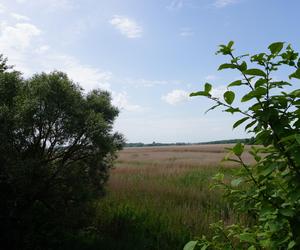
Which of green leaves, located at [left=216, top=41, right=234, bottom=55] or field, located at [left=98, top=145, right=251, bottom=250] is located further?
field, located at [left=98, top=145, right=251, bottom=250]

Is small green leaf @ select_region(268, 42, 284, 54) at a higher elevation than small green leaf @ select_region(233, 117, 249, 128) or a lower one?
higher

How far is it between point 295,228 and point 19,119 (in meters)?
6.51

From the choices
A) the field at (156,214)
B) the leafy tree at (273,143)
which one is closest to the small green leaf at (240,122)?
the leafy tree at (273,143)

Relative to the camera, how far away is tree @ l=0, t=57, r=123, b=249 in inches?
296

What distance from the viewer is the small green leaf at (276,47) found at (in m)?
1.84

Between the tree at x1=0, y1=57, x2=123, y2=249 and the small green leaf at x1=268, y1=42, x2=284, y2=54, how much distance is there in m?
6.10

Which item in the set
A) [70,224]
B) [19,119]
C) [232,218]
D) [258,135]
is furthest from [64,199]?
[258,135]

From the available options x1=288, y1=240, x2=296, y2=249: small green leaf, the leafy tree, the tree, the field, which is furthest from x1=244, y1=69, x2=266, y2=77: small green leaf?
the tree

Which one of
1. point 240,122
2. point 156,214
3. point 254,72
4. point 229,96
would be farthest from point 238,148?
point 156,214

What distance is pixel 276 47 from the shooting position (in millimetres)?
1859

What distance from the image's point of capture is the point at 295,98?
6.08 ft

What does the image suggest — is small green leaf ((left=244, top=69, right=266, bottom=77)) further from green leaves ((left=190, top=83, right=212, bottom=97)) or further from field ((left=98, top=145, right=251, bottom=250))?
field ((left=98, top=145, right=251, bottom=250))

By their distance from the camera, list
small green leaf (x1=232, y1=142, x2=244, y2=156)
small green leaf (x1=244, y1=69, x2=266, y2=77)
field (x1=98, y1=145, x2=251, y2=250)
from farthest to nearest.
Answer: field (x1=98, y1=145, x2=251, y2=250)
small green leaf (x1=232, y1=142, x2=244, y2=156)
small green leaf (x1=244, y1=69, x2=266, y2=77)

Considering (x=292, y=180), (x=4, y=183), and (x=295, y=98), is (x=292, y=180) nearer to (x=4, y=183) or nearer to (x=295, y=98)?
(x=295, y=98)
